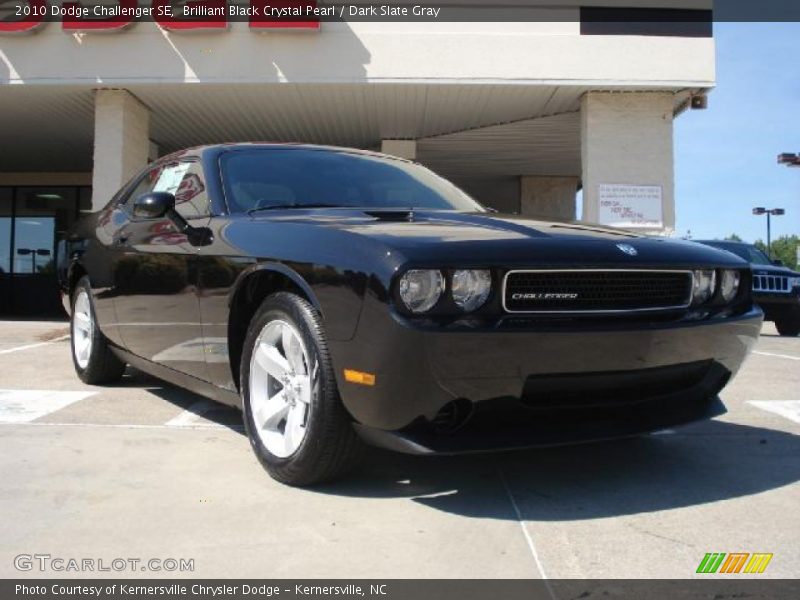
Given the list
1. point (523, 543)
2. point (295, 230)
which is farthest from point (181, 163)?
point (523, 543)

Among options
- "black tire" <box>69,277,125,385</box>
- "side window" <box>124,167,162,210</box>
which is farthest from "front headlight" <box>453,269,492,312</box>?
"black tire" <box>69,277,125,385</box>

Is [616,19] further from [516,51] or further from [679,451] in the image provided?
[679,451]

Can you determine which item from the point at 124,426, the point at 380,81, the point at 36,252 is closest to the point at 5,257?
the point at 36,252

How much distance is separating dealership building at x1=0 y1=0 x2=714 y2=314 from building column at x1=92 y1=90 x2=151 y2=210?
0.03 m

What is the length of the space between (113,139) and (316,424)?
34.0 feet

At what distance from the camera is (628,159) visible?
1152 cm

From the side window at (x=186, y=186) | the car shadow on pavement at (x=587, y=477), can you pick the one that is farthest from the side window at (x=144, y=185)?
the car shadow on pavement at (x=587, y=477)

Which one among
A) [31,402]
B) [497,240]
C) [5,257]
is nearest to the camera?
[497,240]

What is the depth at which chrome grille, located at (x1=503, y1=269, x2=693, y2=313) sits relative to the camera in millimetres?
2318

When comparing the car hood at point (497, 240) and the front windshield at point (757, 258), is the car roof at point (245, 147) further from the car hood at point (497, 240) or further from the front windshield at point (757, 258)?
the front windshield at point (757, 258)

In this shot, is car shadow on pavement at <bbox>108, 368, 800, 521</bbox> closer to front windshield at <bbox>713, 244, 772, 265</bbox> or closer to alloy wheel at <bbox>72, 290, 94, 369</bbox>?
alloy wheel at <bbox>72, 290, 94, 369</bbox>

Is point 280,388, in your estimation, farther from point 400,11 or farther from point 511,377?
point 400,11

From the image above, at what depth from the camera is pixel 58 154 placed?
16438 millimetres
